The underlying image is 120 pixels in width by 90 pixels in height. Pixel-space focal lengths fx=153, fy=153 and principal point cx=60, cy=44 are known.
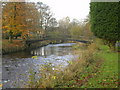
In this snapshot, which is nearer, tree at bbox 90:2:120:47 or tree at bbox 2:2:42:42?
tree at bbox 90:2:120:47

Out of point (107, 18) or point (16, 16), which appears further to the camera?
point (16, 16)

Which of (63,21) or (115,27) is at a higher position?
(63,21)

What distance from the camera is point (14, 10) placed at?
2062 centimetres

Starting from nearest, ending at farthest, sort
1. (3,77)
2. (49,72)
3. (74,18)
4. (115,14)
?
(49,72) → (3,77) → (115,14) → (74,18)

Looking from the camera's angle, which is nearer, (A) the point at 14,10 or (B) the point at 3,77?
(B) the point at 3,77

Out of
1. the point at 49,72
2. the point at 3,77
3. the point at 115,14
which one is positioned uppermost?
the point at 115,14

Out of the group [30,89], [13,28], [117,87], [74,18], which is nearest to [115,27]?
[117,87]

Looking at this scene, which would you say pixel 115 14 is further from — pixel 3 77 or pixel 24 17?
pixel 24 17

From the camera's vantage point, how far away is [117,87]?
5.52 meters

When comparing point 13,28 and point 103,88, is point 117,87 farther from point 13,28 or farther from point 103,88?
point 13,28

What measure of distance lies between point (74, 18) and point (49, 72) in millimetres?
46315

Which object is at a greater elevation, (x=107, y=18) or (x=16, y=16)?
(x=16, y=16)

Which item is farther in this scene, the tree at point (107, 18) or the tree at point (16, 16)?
the tree at point (16, 16)

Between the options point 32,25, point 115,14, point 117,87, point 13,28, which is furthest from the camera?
point 32,25
